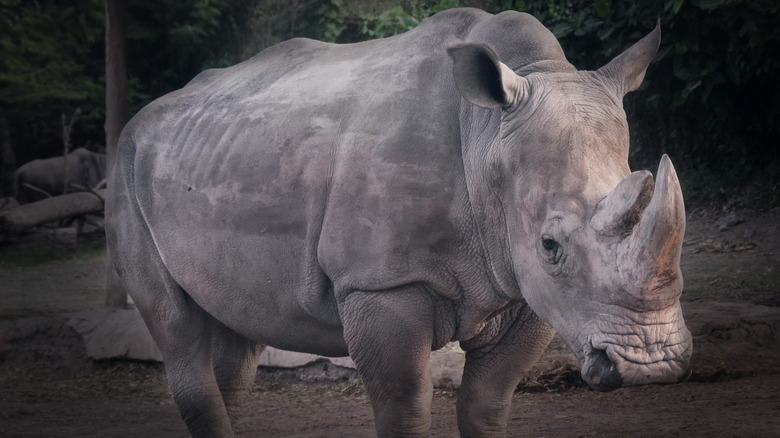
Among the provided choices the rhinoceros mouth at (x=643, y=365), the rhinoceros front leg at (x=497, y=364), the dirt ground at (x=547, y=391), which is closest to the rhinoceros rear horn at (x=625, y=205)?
the rhinoceros mouth at (x=643, y=365)

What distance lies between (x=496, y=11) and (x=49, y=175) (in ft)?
37.0

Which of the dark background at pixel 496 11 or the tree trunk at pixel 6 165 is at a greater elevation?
the dark background at pixel 496 11

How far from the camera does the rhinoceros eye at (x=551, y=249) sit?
2.71m

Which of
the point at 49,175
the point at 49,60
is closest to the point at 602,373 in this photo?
the point at 49,175

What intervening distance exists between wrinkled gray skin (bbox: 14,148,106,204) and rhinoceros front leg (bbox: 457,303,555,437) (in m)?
13.0

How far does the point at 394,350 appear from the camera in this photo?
10.5 ft

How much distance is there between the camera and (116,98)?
8.00 meters

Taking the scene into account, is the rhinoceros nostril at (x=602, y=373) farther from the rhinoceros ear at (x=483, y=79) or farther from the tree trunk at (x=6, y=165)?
the tree trunk at (x=6, y=165)

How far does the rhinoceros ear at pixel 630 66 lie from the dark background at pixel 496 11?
2550 millimetres

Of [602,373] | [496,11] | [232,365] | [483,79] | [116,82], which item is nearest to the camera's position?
[602,373]

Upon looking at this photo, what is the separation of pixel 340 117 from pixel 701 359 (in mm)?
3282

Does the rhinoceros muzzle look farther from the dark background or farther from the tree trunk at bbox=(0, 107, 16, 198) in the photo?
the tree trunk at bbox=(0, 107, 16, 198)

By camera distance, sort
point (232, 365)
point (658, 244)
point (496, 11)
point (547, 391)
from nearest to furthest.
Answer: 1. point (658, 244)
2. point (232, 365)
3. point (547, 391)
4. point (496, 11)

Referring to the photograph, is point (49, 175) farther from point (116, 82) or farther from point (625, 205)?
point (625, 205)
